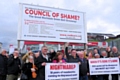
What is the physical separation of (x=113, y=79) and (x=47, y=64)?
3413 millimetres

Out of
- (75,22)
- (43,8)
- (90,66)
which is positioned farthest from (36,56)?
(75,22)

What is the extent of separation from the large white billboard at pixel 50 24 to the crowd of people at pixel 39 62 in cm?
184

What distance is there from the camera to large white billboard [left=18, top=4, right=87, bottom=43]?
30.8 ft

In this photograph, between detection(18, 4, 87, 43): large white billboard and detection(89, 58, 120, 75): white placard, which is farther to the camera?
detection(18, 4, 87, 43): large white billboard

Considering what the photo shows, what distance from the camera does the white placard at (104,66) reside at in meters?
8.27

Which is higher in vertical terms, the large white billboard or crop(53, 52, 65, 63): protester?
the large white billboard

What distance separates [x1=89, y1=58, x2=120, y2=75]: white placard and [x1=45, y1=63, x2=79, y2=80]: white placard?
1179 mm

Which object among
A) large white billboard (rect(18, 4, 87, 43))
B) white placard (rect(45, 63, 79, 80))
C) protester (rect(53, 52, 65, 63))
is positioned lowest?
white placard (rect(45, 63, 79, 80))

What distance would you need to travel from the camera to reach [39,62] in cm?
648

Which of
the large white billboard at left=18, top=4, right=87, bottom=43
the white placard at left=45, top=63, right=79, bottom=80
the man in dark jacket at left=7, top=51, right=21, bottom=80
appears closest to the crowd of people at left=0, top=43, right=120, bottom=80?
the man in dark jacket at left=7, top=51, right=21, bottom=80

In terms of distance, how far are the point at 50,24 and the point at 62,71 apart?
351cm

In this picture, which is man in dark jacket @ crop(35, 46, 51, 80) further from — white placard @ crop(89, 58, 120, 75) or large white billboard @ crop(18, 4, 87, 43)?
large white billboard @ crop(18, 4, 87, 43)

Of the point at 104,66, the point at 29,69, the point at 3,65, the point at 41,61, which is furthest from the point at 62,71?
the point at 3,65

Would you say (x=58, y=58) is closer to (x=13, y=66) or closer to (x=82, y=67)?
(x=82, y=67)
